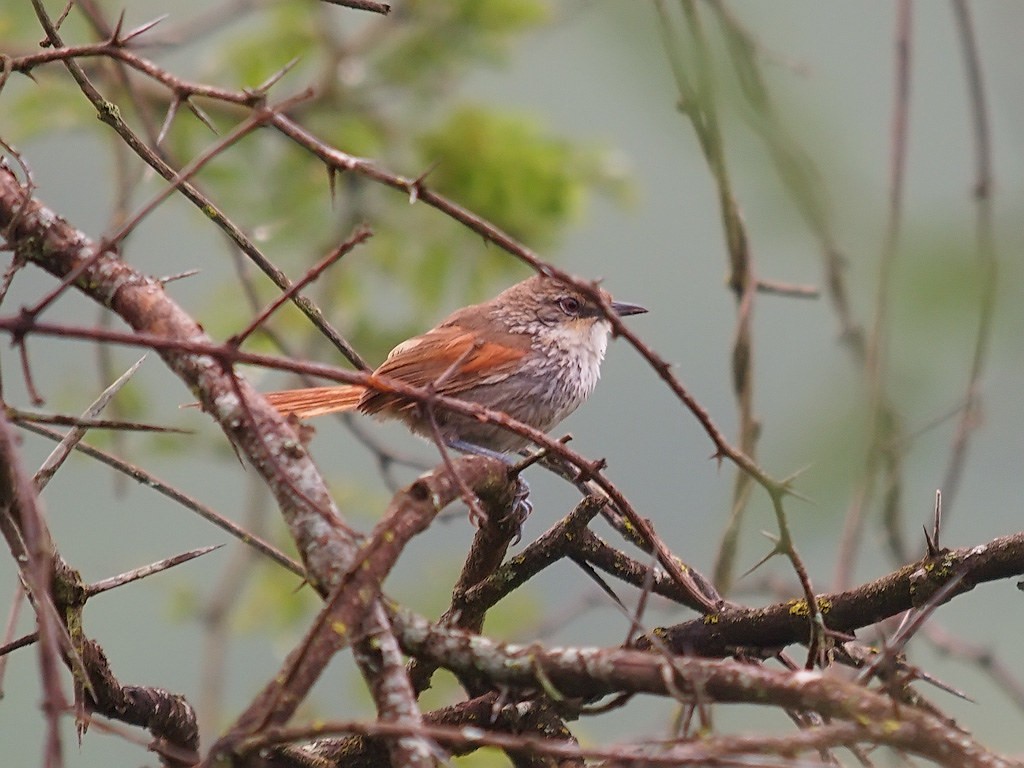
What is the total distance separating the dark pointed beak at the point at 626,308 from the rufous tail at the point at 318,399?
0.97 m

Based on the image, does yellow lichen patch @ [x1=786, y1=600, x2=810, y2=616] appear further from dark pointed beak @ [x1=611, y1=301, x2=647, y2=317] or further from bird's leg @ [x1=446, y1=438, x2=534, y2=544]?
dark pointed beak @ [x1=611, y1=301, x2=647, y2=317]

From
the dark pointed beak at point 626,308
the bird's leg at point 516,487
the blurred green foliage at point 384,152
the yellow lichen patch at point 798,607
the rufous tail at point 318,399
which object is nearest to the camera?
the yellow lichen patch at point 798,607

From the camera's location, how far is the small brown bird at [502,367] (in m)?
3.88

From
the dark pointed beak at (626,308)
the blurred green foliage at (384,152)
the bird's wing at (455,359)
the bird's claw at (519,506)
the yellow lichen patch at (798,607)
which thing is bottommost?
the yellow lichen patch at (798,607)

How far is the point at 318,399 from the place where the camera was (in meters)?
3.87

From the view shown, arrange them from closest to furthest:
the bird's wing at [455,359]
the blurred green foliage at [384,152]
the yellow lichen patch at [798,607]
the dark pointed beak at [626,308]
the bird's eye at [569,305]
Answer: the yellow lichen patch at [798,607] < the bird's wing at [455,359] < the dark pointed beak at [626,308] < the bird's eye at [569,305] < the blurred green foliage at [384,152]

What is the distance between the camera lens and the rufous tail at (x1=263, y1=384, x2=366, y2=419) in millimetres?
3832

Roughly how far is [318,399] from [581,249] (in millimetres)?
5830

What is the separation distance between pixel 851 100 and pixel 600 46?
31.3 inches

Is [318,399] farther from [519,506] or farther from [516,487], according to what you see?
[516,487]

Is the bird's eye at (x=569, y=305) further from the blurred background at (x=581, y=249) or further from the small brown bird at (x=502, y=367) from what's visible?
the blurred background at (x=581, y=249)

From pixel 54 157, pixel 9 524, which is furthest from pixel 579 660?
pixel 54 157

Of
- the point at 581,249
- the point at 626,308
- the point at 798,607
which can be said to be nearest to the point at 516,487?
the point at 798,607

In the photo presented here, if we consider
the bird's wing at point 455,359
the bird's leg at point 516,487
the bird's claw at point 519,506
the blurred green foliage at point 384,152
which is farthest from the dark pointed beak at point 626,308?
the blurred green foliage at point 384,152
